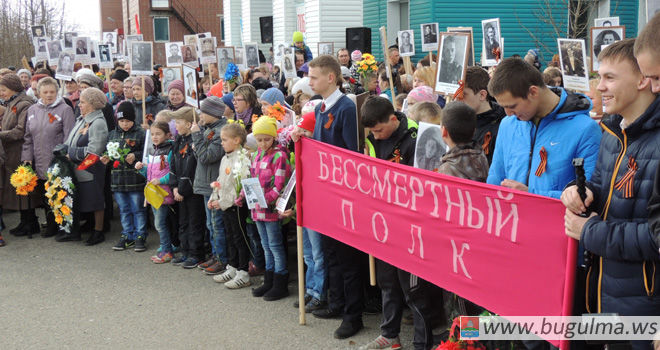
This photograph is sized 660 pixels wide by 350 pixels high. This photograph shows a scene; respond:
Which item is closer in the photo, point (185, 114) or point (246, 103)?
point (185, 114)

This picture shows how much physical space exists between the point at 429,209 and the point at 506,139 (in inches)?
25.8

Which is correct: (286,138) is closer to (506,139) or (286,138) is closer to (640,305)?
(506,139)

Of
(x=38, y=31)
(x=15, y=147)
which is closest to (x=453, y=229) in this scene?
(x=15, y=147)

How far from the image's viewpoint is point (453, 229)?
4.03 metres

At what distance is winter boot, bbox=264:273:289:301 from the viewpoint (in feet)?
21.9

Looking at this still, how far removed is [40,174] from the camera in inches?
385

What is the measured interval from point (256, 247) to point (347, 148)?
2005 mm

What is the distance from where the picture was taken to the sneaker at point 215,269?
765cm

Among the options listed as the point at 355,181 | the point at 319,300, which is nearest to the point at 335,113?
the point at 355,181

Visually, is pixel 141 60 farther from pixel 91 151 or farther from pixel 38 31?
pixel 38 31

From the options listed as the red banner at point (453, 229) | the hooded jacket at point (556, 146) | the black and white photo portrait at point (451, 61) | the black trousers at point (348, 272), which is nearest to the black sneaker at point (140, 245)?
the black trousers at point (348, 272)

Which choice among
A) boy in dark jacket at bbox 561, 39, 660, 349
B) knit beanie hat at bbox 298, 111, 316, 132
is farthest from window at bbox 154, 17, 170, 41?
boy in dark jacket at bbox 561, 39, 660, 349

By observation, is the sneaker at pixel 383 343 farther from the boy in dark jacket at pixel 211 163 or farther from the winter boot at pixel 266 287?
the boy in dark jacket at pixel 211 163

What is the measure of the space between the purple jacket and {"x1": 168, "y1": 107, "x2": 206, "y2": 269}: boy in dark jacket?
8.51 ft
